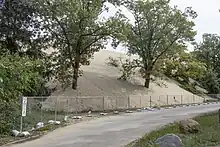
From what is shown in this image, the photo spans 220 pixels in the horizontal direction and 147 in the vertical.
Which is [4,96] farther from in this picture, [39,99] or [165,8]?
[165,8]

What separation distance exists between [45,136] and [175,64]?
40101 millimetres

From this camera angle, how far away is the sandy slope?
33628 millimetres

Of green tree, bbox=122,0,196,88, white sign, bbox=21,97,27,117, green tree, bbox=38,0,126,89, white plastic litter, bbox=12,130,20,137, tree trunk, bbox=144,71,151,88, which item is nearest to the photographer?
white plastic litter, bbox=12,130,20,137

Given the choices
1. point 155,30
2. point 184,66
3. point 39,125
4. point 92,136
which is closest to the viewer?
point 92,136

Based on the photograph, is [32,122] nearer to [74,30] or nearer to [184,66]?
[74,30]

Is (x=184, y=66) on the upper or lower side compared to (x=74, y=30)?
lower

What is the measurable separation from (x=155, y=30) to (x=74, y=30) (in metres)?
14.7

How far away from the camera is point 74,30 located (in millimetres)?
31703

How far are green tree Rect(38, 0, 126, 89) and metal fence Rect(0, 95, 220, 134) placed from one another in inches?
150

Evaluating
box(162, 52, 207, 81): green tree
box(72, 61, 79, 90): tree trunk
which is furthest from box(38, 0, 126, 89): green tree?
box(162, 52, 207, 81): green tree

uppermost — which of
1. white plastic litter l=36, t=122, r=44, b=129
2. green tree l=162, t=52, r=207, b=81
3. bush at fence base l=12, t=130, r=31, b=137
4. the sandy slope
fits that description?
green tree l=162, t=52, r=207, b=81

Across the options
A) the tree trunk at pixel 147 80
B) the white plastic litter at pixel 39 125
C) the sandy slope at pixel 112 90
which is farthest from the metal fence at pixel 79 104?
the tree trunk at pixel 147 80

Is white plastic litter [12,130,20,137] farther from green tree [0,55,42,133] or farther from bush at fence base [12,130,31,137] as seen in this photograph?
green tree [0,55,42,133]

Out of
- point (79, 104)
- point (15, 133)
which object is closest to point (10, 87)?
point (15, 133)
